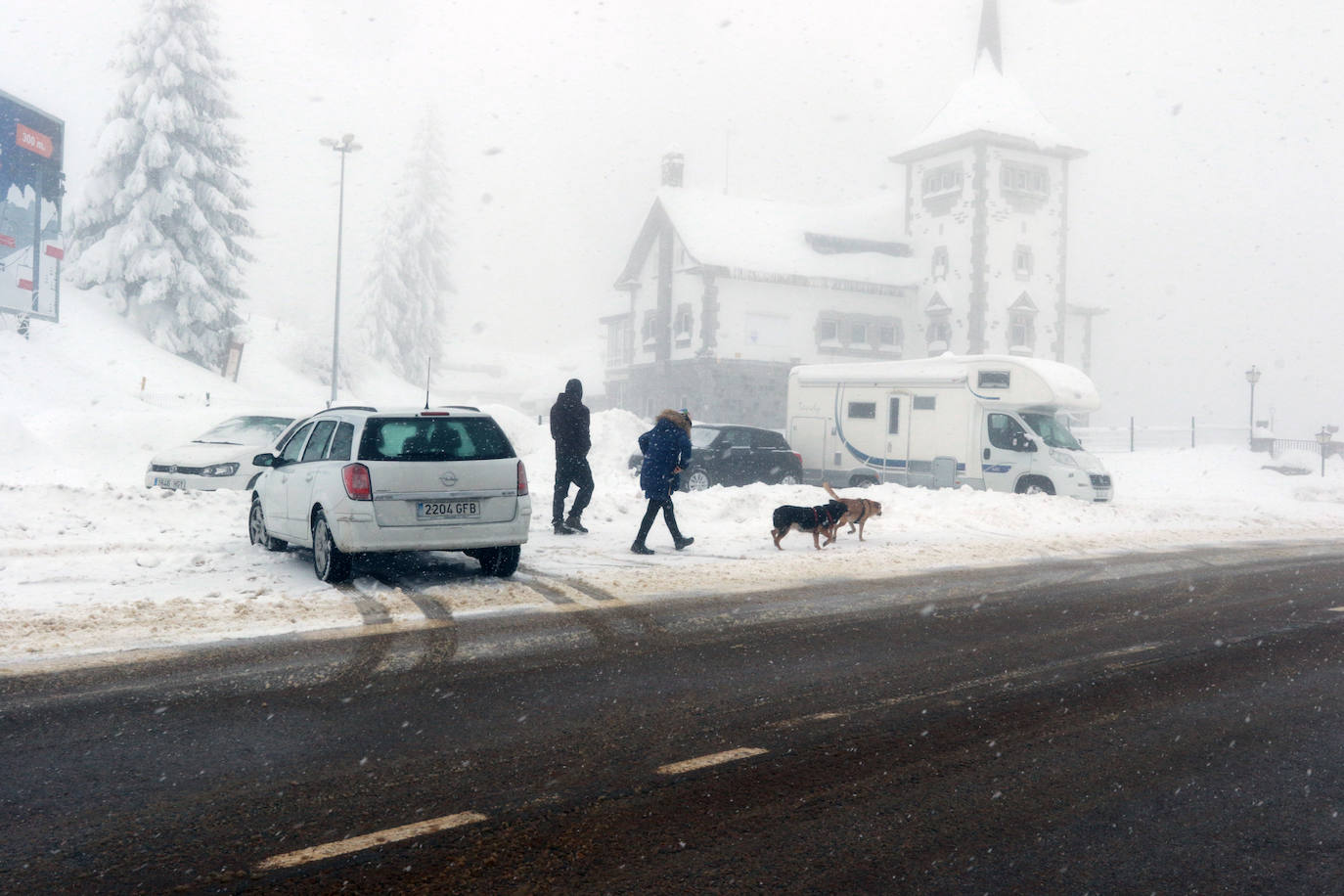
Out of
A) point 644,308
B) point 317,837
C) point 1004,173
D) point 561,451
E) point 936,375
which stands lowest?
point 317,837

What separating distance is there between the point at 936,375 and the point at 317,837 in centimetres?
1833

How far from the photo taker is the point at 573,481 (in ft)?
44.3

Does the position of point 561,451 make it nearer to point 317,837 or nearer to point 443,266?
point 317,837

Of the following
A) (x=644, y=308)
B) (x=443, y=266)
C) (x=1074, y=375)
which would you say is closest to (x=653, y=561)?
(x=1074, y=375)

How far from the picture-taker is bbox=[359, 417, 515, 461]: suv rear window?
9406 mm

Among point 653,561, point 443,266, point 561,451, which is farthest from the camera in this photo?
point 443,266

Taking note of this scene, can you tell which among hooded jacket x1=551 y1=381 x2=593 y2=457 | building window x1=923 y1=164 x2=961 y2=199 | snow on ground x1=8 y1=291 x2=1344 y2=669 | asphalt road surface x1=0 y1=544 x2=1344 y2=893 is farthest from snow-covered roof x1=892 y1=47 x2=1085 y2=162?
asphalt road surface x1=0 y1=544 x2=1344 y2=893

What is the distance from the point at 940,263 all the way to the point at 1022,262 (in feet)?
13.5

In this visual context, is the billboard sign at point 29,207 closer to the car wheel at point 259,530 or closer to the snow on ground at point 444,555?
the snow on ground at point 444,555

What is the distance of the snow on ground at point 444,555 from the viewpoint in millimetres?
8109

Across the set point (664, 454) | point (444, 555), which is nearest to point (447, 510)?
point (444, 555)

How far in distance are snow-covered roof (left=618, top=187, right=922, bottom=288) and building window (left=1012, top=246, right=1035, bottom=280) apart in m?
4.84

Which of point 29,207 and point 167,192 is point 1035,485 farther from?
point 167,192

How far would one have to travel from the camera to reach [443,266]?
65.8m
